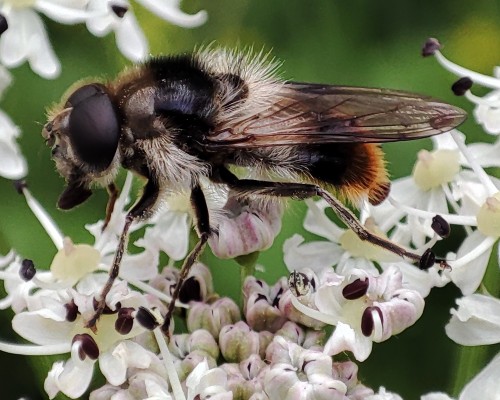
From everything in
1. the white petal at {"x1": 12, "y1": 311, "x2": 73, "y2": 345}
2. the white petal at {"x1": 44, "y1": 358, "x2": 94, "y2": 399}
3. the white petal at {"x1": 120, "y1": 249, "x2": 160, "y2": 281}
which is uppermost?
the white petal at {"x1": 120, "y1": 249, "x2": 160, "y2": 281}

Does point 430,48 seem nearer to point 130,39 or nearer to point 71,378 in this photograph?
point 130,39

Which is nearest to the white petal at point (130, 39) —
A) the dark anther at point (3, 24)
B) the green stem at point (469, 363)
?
the dark anther at point (3, 24)

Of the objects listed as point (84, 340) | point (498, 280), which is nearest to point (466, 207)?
point (498, 280)

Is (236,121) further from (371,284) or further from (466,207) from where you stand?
(466,207)

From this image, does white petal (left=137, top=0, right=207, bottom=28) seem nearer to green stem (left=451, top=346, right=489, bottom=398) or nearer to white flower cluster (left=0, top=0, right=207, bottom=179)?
white flower cluster (left=0, top=0, right=207, bottom=179)

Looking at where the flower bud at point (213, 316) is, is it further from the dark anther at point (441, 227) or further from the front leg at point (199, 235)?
the dark anther at point (441, 227)

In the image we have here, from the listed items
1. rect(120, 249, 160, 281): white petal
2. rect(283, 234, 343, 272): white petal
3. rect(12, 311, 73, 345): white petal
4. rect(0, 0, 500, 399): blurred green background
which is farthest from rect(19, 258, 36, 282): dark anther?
rect(0, 0, 500, 399): blurred green background

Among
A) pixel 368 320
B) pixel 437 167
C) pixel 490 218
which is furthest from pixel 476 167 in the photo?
pixel 368 320
